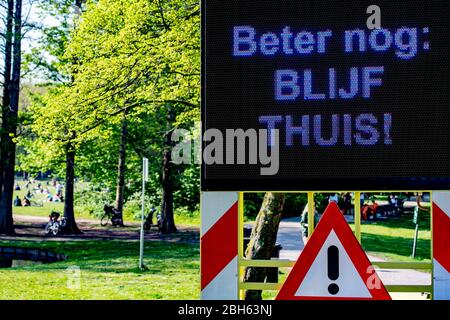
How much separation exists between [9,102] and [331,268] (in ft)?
80.0

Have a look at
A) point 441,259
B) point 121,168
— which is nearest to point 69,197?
point 121,168

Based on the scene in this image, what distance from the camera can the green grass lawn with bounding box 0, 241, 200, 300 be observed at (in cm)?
1215

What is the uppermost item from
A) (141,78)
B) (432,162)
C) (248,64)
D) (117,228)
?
(141,78)

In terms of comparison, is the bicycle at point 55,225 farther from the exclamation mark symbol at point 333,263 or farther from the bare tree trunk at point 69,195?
the exclamation mark symbol at point 333,263

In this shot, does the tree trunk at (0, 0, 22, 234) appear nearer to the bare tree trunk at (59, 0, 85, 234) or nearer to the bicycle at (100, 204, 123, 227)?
the bare tree trunk at (59, 0, 85, 234)

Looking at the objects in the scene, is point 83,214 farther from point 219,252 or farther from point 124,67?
point 219,252

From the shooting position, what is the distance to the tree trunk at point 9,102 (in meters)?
25.8

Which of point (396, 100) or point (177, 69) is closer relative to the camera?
point (396, 100)

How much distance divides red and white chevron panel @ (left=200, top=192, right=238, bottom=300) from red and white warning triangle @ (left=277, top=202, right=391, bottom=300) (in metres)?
0.60

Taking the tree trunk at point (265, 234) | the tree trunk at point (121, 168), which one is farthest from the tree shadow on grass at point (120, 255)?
the tree trunk at point (265, 234)

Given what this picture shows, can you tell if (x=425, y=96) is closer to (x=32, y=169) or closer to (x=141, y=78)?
(x=141, y=78)

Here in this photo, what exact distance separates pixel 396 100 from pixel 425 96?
0.76 feet

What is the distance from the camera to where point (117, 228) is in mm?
29938
